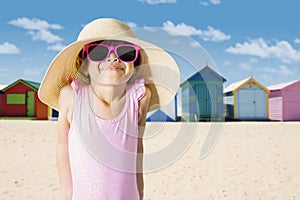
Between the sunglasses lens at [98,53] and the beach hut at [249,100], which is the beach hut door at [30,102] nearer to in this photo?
the beach hut at [249,100]

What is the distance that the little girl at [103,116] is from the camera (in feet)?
5.21

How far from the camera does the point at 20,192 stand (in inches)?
198

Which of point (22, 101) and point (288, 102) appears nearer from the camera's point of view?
point (288, 102)

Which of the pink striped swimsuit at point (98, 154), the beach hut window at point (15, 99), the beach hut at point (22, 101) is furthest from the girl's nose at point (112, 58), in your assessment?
the beach hut window at point (15, 99)

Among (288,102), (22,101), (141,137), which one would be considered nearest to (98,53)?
(141,137)

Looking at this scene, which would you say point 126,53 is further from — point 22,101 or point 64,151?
point 22,101

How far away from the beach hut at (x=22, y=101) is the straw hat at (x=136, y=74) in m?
19.3

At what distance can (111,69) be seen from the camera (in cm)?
162

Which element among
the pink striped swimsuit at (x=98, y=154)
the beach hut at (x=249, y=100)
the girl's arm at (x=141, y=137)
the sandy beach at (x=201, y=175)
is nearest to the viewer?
the pink striped swimsuit at (x=98, y=154)

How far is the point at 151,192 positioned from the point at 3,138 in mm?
6550

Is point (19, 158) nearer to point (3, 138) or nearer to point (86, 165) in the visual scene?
point (3, 138)

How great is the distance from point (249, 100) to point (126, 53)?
18.5 metres

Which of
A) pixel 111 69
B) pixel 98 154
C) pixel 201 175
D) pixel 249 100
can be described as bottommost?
pixel 201 175

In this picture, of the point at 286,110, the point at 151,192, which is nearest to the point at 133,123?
the point at 151,192
